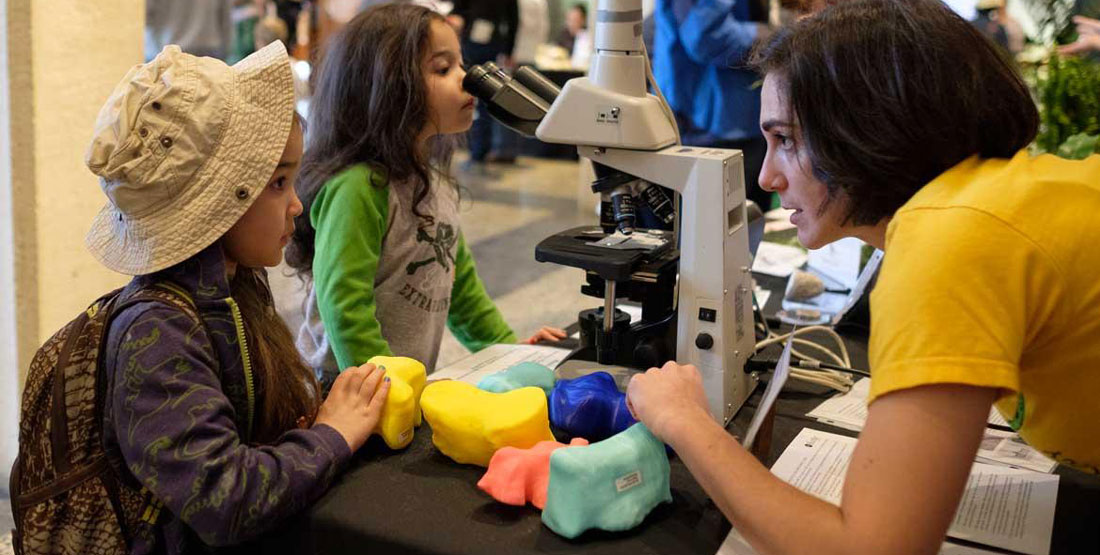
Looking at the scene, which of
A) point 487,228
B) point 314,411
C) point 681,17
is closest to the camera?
point 314,411

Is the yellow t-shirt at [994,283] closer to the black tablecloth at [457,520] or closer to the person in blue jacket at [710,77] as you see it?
the black tablecloth at [457,520]

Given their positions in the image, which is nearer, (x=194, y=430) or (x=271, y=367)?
(x=194, y=430)

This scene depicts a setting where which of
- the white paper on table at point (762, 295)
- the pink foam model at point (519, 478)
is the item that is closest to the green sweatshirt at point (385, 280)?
the white paper on table at point (762, 295)

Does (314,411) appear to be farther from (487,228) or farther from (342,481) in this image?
(487,228)

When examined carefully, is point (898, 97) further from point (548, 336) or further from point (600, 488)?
point (548, 336)

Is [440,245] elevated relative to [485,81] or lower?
lower

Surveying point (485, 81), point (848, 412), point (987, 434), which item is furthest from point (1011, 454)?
point (485, 81)

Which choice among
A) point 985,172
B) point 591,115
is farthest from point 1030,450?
point 591,115

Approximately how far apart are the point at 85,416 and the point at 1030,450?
1.17 meters

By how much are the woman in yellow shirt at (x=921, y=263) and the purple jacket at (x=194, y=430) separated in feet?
1.31

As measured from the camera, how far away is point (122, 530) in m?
1.02

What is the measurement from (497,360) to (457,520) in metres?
0.58

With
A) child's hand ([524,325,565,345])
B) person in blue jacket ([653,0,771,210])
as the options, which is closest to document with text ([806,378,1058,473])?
child's hand ([524,325,565,345])

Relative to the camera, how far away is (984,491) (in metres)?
1.18
